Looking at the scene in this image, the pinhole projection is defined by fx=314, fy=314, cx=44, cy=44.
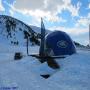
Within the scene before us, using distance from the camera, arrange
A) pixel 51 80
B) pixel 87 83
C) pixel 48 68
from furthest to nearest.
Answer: pixel 48 68
pixel 51 80
pixel 87 83

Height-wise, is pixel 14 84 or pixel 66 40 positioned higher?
pixel 66 40

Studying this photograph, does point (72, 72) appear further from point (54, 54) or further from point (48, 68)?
point (54, 54)

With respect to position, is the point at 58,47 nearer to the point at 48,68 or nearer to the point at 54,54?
the point at 54,54

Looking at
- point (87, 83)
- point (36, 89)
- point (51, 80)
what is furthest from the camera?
point (51, 80)

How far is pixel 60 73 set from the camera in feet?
62.8

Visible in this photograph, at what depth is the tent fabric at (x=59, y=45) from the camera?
109 feet

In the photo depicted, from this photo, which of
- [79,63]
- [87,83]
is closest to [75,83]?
[87,83]

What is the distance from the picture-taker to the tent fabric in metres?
33.4

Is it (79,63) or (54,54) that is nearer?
(79,63)

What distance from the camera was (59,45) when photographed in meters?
33.6

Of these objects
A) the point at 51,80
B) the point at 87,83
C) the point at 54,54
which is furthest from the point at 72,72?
the point at 54,54

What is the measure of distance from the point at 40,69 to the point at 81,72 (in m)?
5.24

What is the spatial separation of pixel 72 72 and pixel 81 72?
59cm

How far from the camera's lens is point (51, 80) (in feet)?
57.9
